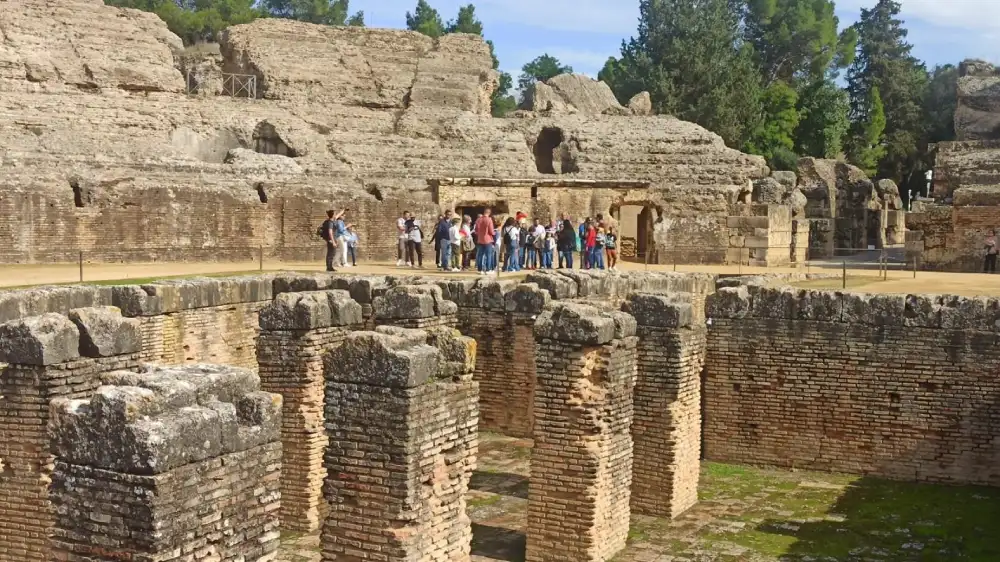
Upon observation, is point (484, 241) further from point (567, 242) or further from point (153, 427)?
point (153, 427)

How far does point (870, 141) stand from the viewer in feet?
183

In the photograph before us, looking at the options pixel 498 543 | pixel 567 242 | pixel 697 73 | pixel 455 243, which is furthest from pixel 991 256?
pixel 697 73

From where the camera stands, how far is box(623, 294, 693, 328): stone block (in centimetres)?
1118

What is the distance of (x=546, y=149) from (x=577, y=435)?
25.2 m

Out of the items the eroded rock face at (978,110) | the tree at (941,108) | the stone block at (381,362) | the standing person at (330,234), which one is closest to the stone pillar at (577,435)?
the stone block at (381,362)

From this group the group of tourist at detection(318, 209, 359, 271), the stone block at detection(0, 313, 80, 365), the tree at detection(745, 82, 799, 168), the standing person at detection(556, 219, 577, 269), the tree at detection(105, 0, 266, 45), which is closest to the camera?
the stone block at detection(0, 313, 80, 365)

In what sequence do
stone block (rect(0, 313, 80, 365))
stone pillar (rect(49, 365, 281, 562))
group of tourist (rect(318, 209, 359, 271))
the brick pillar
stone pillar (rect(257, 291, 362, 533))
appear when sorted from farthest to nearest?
group of tourist (rect(318, 209, 359, 271)) < the brick pillar < stone pillar (rect(257, 291, 362, 533)) < stone block (rect(0, 313, 80, 365)) < stone pillar (rect(49, 365, 281, 562))

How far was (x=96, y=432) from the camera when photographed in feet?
18.2

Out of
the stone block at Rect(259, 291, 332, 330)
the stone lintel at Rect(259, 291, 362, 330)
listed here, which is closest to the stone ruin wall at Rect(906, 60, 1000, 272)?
the stone lintel at Rect(259, 291, 362, 330)

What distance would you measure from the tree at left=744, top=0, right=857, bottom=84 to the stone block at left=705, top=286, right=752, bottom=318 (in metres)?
49.5

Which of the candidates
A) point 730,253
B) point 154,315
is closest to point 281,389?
point 154,315

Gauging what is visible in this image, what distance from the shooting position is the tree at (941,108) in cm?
5525

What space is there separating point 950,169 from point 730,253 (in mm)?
6272

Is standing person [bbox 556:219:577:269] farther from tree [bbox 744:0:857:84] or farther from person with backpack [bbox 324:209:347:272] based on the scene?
tree [bbox 744:0:857:84]
